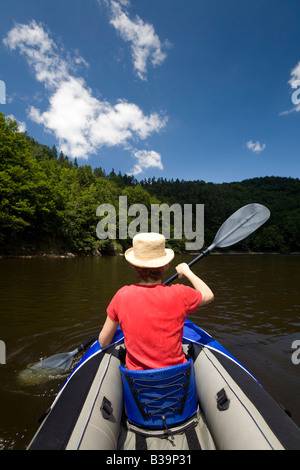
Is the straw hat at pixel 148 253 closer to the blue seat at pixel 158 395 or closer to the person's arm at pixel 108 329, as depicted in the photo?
the person's arm at pixel 108 329

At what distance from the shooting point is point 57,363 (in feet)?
13.4

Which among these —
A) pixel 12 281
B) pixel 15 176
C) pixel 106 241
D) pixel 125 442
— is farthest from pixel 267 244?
pixel 125 442

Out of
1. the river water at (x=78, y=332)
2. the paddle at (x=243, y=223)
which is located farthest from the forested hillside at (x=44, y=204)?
the paddle at (x=243, y=223)

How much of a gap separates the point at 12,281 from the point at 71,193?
29.6 m

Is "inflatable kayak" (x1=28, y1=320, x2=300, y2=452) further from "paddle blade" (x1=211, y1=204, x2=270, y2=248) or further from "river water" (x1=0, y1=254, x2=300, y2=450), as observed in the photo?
"paddle blade" (x1=211, y1=204, x2=270, y2=248)

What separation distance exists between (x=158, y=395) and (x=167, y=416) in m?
0.25

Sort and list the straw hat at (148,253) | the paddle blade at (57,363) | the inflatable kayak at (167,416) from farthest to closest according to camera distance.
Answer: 1. the paddle blade at (57,363)
2. the straw hat at (148,253)
3. the inflatable kayak at (167,416)

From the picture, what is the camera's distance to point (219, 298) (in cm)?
937

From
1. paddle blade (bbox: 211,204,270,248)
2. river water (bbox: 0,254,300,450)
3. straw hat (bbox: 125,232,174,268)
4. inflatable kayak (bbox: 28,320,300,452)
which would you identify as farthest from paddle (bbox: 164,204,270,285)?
straw hat (bbox: 125,232,174,268)

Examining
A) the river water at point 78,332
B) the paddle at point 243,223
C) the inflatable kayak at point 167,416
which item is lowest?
the river water at point 78,332

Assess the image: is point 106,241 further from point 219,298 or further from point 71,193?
point 219,298

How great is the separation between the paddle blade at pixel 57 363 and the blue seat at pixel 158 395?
7.52 feet

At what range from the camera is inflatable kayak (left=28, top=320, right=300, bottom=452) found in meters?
1.77

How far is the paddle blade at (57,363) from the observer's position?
4.03 metres
